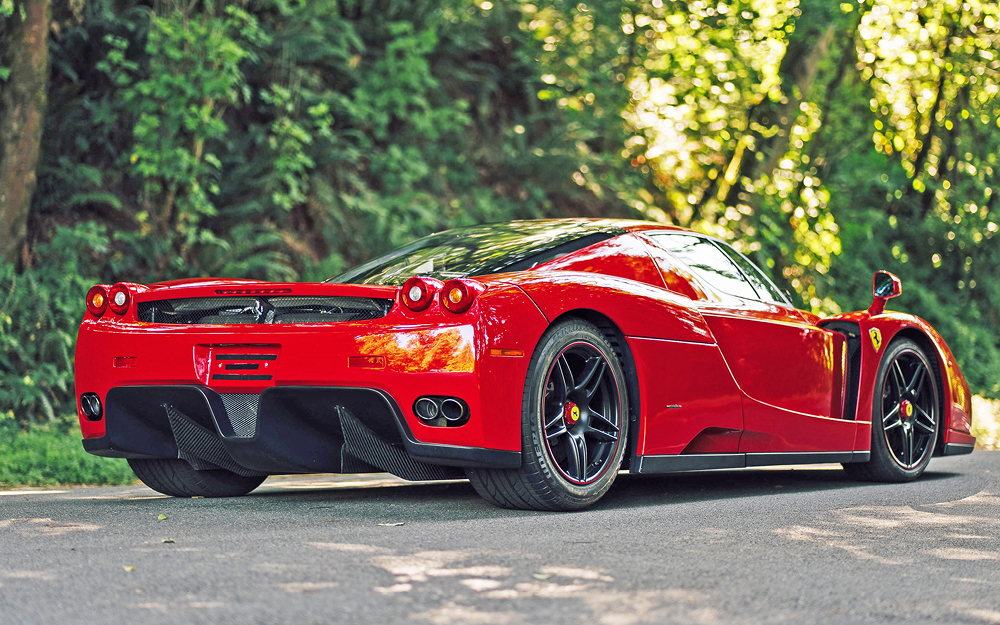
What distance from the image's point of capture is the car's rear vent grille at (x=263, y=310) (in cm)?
481

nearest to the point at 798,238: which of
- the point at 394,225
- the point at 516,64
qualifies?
the point at 516,64

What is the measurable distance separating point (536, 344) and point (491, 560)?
4.05ft

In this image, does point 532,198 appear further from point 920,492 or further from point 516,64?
point 920,492

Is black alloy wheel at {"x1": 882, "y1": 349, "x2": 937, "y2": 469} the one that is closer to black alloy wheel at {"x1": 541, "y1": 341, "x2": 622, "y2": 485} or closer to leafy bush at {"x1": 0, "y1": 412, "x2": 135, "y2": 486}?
black alloy wheel at {"x1": 541, "y1": 341, "x2": 622, "y2": 485}

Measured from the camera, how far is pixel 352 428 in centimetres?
484

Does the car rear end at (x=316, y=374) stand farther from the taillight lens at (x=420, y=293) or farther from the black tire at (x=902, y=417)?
the black tire at (x=902, y=417)

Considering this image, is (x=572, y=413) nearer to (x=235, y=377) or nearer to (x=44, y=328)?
(x=235, y=377)

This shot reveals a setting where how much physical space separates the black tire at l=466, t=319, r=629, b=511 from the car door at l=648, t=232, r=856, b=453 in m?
0.86

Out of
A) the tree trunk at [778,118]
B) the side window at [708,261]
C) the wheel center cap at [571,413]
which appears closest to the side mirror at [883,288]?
the side window at [708,261]

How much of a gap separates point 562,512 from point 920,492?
8.17 feet

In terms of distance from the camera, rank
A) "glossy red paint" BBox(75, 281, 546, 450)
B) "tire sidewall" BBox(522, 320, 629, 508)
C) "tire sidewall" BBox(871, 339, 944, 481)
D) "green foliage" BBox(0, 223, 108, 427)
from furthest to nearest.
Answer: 1. "green foliage" BBox(0, 223, 108, 427)
2. "tire sidewall" BBox(871, 339, 944, 481)
3. "tire sidewall" BBox(522, 320, 629, 508)
4. "glossy red paint" BBox(75, 281, 546, 450)

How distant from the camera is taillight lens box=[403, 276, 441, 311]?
4695 millimetres

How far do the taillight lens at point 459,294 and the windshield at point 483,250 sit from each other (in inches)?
18.7

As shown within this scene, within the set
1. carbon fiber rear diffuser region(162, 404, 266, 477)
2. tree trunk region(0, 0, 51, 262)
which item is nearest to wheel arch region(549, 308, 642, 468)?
carbon fiber rear diffuser region(162, 404, 266, 477)
